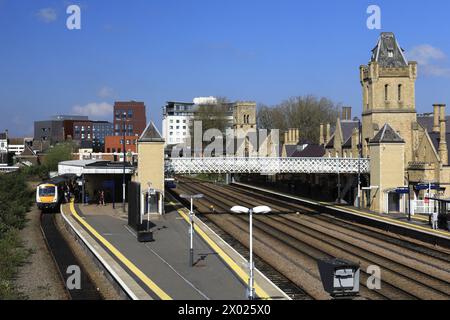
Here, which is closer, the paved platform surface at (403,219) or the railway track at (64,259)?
the railway track at (64,259)

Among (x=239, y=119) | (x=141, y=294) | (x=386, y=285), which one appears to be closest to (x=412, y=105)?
(x=386, y=285)

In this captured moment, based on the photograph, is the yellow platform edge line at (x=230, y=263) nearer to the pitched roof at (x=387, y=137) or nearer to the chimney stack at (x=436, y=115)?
the pitched roof at (x=387, y=137)

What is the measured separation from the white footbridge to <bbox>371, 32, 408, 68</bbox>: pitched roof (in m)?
11.5

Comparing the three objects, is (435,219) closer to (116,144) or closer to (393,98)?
(393,98)

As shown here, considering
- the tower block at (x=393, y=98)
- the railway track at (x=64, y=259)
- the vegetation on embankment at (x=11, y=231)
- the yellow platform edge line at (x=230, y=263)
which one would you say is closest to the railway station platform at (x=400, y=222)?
the tower block at (x=393, y=98)

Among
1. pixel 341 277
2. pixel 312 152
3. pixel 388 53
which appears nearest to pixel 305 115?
pixel 312 152

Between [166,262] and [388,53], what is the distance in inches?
1631

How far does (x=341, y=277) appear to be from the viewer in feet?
52.6

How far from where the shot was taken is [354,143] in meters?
66.3

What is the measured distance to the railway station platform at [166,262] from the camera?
21406 mm

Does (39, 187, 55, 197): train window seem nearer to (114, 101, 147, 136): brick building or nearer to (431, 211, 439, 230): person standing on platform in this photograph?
(431, 211, 439, 230): person standing on platform

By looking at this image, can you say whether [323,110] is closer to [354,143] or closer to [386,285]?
[354,143]
